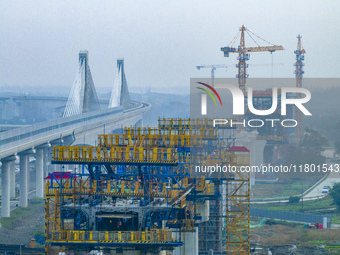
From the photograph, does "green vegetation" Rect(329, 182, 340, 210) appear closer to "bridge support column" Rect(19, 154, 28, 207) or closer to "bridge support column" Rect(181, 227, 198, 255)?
"bridge support column" Rect(19, 154, 28, 207)

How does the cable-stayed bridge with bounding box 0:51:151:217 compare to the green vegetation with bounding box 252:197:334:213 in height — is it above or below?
above

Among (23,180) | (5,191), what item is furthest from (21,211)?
(23,180)

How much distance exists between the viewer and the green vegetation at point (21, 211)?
85856 millimetres

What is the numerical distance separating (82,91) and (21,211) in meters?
73.8

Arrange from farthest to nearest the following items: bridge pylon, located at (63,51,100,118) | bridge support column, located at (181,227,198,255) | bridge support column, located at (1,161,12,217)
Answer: bridge pylon, located at (63,51,100,118) < bridge support column, located at (1,161,12,217) < bridge support column, located at (181,227,198,255)

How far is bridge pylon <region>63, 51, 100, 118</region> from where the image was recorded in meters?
164

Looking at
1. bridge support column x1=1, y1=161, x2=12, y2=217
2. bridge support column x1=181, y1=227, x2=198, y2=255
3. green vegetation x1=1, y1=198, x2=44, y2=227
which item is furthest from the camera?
bridge support column x1=1, y1=161, x2=12, y2=217

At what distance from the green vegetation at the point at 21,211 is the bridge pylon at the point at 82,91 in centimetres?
6256

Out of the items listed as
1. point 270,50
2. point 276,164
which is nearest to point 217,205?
point 276,164

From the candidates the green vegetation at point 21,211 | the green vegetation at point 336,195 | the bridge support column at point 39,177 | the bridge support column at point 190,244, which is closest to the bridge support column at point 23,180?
the green vegetation at point 21,211

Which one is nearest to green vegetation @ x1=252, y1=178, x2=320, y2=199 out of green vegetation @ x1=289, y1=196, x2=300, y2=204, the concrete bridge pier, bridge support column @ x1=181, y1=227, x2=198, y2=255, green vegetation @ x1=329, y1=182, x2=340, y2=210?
green vegetation @ x1=289, y1=196, x2=300, y2=204

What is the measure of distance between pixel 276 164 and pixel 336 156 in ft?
38.7

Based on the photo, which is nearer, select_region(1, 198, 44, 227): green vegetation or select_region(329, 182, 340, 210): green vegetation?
select_region(1, 198, 44, 227): green vegetation

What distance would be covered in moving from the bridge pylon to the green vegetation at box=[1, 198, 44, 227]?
2463 inches
